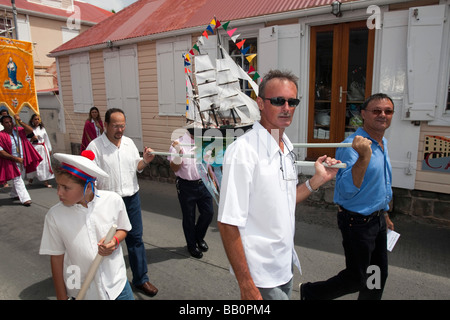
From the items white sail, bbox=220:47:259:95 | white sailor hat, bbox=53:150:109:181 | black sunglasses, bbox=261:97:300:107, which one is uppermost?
white sail, bbox=220:47:259:95

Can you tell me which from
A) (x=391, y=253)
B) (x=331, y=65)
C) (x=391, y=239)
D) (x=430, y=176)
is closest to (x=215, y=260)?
(x=391, y=239)

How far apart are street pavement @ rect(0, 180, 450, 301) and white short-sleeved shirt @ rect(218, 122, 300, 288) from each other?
5.56 ft

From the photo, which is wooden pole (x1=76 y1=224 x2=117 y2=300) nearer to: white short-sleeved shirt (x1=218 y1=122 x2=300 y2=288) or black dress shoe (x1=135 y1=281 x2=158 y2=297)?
white short-sleeved shirt (x1=218 y1=122 x2=300 y2=288)

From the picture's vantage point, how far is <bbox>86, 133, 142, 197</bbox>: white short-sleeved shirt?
334cm

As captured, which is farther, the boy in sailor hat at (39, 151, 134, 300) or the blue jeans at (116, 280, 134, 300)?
the blue jeans at (116, 280, 134, 300)

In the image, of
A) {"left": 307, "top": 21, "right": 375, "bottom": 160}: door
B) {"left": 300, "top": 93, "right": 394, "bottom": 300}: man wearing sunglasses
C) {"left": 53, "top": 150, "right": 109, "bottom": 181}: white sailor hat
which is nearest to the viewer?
{"left": 53, "top": 150, "right": 109, "bottom": 181}: white sailor hat

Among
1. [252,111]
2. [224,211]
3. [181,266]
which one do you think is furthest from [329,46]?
[224,211]

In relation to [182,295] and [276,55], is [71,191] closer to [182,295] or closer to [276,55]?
[182,295]

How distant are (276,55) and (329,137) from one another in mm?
1949

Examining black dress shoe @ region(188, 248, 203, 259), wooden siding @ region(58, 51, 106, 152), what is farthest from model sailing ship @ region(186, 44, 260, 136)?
wooden siding @ region(58, 51, 106, 152)

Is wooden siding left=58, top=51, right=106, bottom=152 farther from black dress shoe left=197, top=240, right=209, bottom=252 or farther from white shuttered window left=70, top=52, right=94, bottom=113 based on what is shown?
black dress shoe left=197, top=240, right=209, bottom=252

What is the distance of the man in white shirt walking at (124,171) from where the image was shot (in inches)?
132

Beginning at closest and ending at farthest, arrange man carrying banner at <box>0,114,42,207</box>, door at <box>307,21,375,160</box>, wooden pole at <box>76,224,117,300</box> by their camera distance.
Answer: wooden pole at <box>76,224,117,300</box> → door at <box>307,21,375,160</box> → man carrying banner at <box>0,114,42,207</box>

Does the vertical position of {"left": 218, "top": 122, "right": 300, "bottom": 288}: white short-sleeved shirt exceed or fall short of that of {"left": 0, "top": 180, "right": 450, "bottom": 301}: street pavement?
it exceeds it
